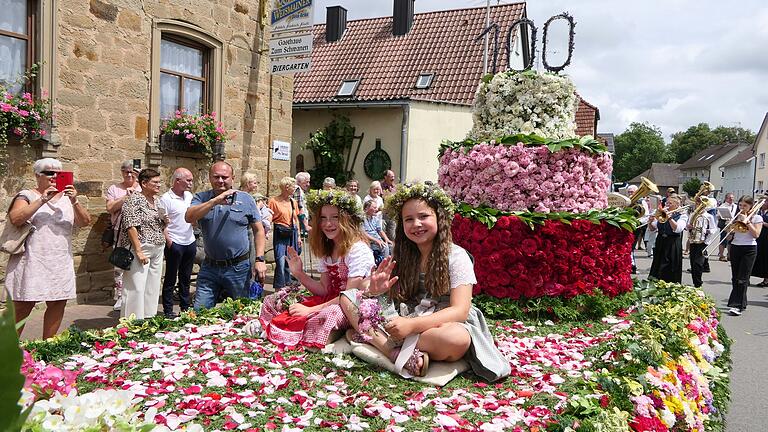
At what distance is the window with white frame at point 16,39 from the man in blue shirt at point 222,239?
310 centimetres

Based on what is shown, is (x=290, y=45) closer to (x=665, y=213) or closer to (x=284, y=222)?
(x=284, y=222)

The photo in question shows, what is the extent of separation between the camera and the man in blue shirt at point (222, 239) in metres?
5.67

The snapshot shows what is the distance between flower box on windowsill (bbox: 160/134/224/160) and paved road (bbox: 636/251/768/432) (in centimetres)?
745

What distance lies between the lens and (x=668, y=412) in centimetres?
334

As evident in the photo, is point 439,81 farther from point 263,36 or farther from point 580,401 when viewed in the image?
point 580,401

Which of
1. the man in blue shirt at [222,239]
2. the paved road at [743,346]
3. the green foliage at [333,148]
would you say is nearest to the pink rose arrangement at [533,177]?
the paved road at [743,346]

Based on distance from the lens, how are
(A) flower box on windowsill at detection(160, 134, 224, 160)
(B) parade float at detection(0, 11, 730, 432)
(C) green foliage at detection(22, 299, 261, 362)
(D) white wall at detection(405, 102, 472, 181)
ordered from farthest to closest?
(D) white wall at detection(405, 102, 472, 181), (A) flower box on windowsill at detection(160, 134, 224, 160), (C) green foliage at detection(22, 299, 261, 362), (B) parade float at detection(0, 11, 730, 432)

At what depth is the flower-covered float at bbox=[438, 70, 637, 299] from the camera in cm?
655

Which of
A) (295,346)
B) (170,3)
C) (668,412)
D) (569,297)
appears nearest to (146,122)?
(170,3)

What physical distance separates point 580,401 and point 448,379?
0.94m

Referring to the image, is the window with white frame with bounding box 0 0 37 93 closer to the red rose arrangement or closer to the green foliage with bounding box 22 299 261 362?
the green foliage with bounding box 22 299 261 362

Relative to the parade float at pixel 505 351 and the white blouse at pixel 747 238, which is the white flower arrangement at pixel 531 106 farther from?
the white blouse at pixel 747 238

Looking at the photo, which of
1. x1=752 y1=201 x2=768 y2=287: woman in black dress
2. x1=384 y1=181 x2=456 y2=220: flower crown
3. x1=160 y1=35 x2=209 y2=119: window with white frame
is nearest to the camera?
x1=384 y1=181 x2=456 y2=220: flower crown

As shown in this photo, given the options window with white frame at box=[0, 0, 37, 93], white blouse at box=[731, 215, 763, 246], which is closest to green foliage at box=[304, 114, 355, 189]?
white blouse at box=[731, 215, 763, 246]
